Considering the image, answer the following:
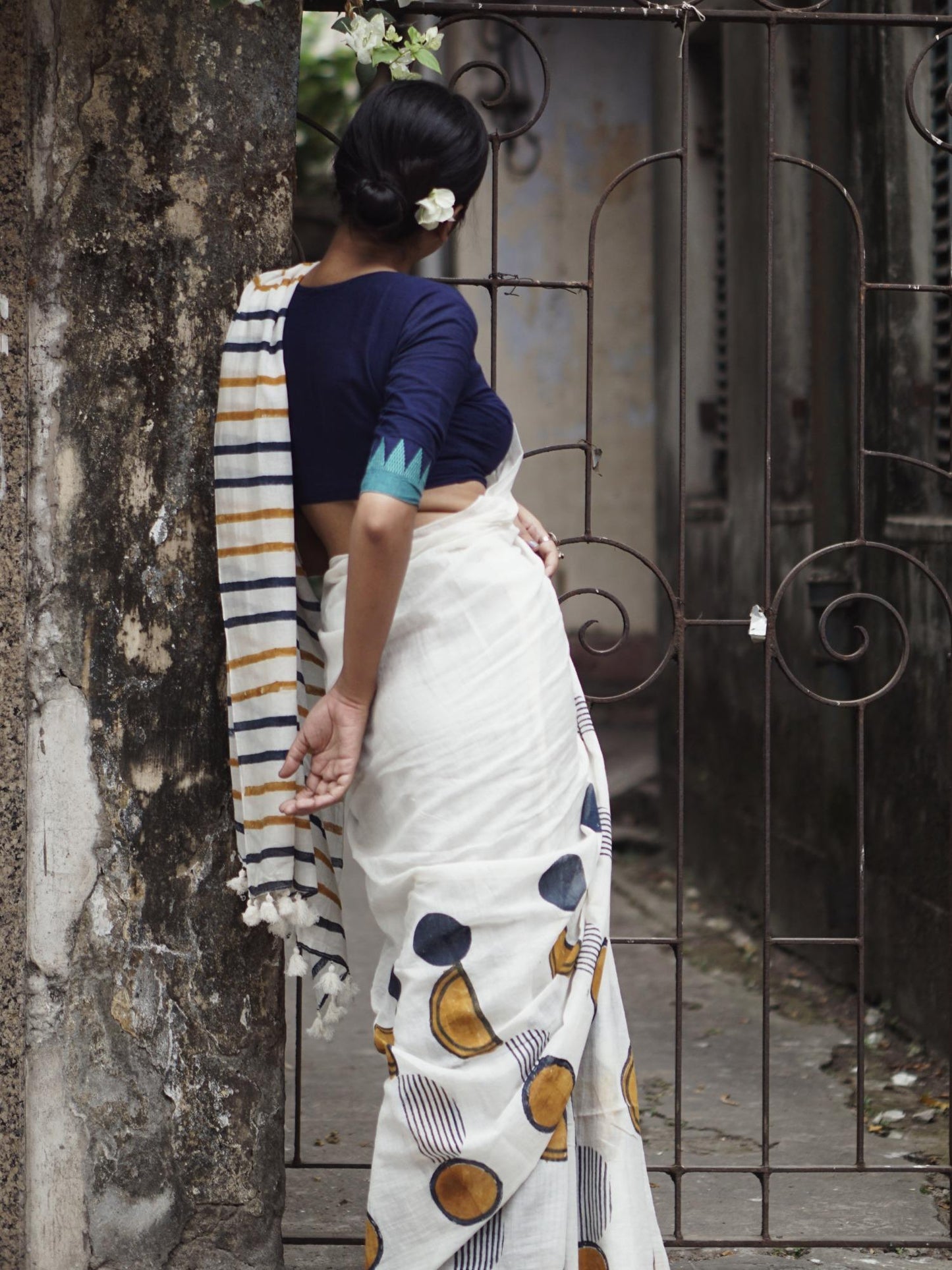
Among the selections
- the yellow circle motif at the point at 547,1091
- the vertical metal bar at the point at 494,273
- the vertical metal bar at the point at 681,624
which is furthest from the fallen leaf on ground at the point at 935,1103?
the vertical metal bar at the point at 494,273

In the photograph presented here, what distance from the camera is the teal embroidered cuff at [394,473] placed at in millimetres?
1894

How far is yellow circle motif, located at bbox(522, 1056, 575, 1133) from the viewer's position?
6.72 feet

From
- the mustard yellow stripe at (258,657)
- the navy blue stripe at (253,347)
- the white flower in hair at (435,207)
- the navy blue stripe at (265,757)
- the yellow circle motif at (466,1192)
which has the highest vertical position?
the white flower in hair at (435,207)

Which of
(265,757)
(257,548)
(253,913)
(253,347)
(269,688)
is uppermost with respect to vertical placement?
(253,347)

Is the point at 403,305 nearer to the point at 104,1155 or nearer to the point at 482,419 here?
the point at 482,419

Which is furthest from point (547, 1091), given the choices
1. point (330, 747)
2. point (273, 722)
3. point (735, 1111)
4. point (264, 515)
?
point (735, 1111)

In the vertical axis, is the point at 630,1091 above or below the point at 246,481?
below

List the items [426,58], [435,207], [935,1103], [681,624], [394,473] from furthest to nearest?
[935,1103]
[681,624]
[426,58]
[435,207]
[394,473]

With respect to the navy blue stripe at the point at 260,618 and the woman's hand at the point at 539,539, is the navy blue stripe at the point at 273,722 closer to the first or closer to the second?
the navy blue stripe at the point at 260,618

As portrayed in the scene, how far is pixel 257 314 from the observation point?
86.6 inches

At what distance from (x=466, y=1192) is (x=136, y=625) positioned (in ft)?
3.38

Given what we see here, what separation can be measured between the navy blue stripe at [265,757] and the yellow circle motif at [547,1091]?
2.01 ft

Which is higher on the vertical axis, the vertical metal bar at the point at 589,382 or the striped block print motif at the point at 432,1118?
the vertical metal bar at the point at 589,382

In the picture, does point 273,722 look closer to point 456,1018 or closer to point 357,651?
point 357,651
